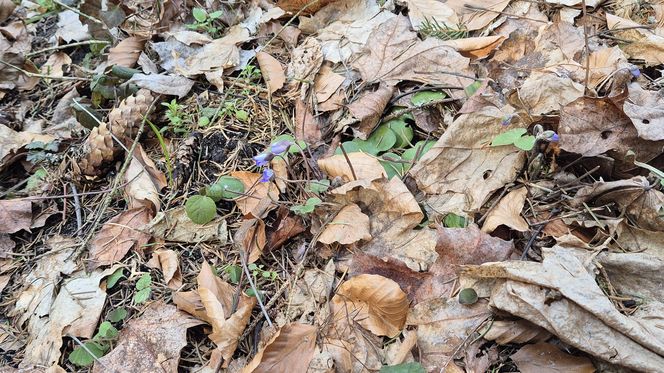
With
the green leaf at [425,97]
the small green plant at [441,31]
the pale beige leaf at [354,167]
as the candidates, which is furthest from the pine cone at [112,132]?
the small green plant at [441,31]

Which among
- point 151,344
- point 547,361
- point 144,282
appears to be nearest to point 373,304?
point 547,361

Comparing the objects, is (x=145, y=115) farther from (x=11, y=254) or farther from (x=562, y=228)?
(x=562, y=228)

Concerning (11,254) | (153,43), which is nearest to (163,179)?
(11,254)

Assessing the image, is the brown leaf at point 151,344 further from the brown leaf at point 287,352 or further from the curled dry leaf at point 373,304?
the curled dry leaf at point 373,304

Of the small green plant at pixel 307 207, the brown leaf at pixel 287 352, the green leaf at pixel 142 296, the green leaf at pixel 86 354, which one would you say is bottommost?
the green leaf at pixel 86 354

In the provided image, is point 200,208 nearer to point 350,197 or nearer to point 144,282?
point 144,282

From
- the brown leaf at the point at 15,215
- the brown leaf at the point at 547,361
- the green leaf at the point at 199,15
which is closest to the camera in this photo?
the brown leaf at the point at 547,361

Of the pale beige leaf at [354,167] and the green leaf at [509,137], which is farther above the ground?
the green leaf at [509,137]
